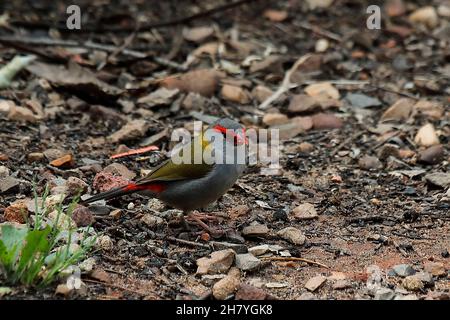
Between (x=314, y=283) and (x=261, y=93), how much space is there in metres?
3.23

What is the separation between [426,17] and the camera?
8688mm

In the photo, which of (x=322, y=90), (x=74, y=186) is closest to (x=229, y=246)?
(x=74, y=186)

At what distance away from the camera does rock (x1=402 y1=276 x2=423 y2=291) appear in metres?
4.10

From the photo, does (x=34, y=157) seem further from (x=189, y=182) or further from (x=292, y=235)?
(x=292, y=235)

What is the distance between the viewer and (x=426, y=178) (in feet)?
18.3

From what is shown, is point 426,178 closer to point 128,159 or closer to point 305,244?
point 305,244

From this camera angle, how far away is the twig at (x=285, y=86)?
6965 mm

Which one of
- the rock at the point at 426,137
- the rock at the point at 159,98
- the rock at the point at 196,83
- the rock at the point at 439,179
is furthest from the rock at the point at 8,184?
the rock at the point at 426,137

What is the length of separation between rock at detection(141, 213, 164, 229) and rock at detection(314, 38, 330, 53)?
12.4ft

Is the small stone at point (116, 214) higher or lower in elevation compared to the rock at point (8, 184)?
lower

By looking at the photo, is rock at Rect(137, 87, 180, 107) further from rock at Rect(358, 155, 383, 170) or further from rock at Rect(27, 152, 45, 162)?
rock at Rect(358, 155, 383, 170)

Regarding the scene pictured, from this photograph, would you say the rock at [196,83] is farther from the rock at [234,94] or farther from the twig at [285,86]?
the twig at [285,86]

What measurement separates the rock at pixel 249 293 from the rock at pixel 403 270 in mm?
839

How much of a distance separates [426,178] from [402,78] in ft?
7.16
